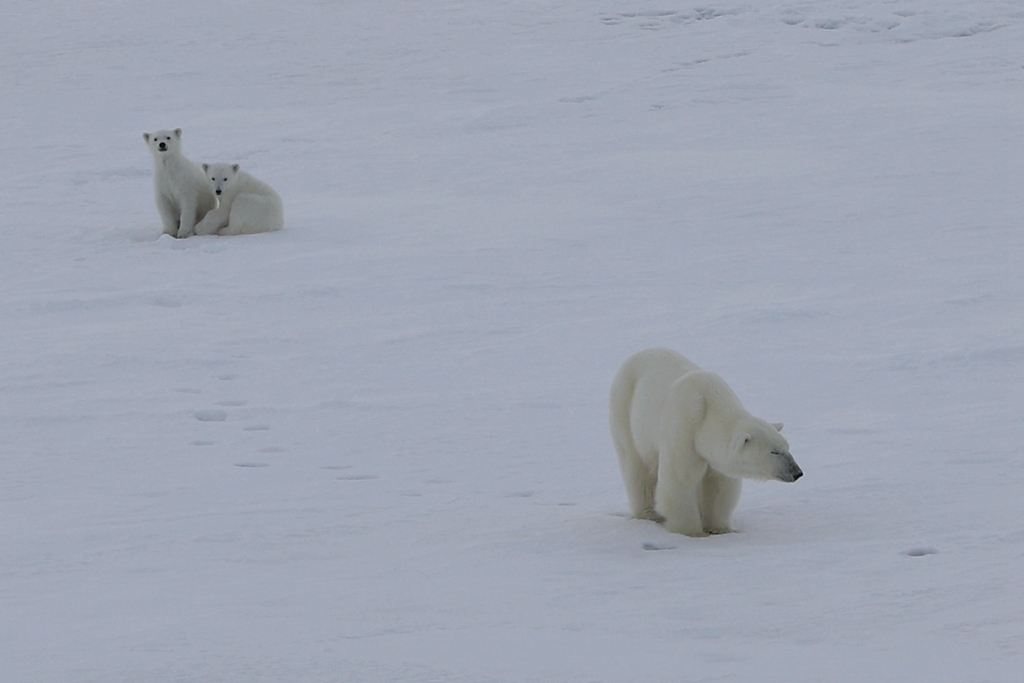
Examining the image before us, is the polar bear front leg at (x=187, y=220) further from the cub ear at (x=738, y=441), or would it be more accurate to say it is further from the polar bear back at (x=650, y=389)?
the cub ear at (x=738, y=441)

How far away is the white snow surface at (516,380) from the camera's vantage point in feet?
9.89

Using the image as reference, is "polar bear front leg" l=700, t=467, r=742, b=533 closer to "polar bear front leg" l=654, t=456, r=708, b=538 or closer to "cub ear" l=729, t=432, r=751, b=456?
"polar bear front leg" l=654, t=456, r=708, b=538

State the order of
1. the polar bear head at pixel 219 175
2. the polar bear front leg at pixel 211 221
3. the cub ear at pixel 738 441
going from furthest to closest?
the polar bear front leg at pixel 211 221, the polar bear head at pixel 219 175, the cub ear at pixel 738 441

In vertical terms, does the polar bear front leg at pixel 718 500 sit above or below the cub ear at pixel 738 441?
below

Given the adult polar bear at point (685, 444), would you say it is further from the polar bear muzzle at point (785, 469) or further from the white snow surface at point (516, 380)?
the white snow surface at point (516, 380)

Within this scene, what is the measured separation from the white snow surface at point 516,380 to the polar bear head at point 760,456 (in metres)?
0.21

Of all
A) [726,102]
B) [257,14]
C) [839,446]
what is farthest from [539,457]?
[257,14]

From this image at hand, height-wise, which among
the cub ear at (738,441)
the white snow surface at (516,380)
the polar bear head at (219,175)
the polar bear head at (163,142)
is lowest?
the white snow surface at (516,380)

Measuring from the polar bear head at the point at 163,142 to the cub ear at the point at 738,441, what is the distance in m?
6.74

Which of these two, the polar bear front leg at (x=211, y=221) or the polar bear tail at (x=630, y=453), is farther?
the polar bear front leg at (x=211, y=221)

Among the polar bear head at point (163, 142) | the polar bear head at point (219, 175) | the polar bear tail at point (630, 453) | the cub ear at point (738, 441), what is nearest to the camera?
the cub ear at point (738, 441)

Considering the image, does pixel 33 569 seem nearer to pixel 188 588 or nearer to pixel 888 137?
pixel 188 588

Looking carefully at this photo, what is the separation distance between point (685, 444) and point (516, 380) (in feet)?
7.18

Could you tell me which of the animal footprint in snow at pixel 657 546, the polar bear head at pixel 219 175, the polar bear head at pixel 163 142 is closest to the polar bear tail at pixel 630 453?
the animal footprint in snow at pixel 657 546
